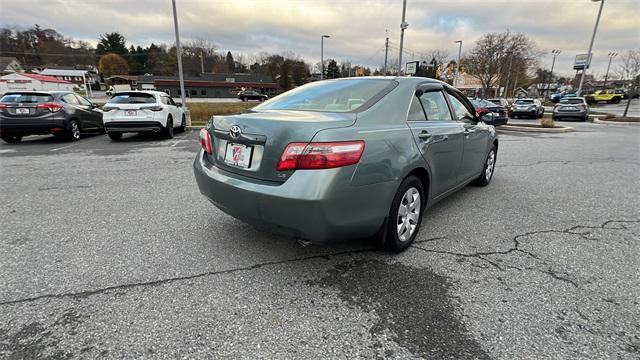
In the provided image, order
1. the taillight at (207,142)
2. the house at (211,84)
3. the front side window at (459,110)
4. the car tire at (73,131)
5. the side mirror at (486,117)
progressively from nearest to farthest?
the taillight at (207,142), the front side window at (459,110), the side mirror at (486,117), the car tire at (73,131), the house at (211,84)

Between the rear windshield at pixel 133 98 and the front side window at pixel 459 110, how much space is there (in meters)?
8.61

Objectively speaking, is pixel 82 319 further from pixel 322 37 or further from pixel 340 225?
pixel 322 37

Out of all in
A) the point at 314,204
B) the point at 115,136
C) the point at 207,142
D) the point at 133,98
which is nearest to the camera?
the point at 314,204

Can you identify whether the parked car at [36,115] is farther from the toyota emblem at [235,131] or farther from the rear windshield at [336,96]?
the toyota emblem at [235,131]

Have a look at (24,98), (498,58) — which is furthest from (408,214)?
(498,58)

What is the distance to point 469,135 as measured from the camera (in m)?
3.88

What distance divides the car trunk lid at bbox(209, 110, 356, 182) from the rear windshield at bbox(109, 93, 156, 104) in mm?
7961

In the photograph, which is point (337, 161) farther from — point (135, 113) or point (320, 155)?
point (135, 113)

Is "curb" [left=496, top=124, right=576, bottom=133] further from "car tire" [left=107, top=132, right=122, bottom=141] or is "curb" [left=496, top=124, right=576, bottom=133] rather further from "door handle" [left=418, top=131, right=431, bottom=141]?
"car tire" [left=107, top=132, right=122, bottom=141]

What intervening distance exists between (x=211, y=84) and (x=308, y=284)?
68.7 m

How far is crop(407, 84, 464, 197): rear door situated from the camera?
296 cm

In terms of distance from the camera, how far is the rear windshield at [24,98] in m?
8.55

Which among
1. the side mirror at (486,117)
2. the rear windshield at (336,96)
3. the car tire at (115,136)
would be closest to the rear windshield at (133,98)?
the car tire at (115,136)

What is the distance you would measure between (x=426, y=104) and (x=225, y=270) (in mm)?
2433
